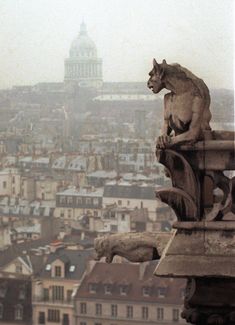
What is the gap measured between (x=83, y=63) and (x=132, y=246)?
6.89m

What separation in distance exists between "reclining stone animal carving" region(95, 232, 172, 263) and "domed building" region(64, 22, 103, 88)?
21.9 ft

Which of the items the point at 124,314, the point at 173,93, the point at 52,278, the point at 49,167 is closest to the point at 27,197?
the point at 49,167

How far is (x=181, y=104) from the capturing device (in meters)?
1.50

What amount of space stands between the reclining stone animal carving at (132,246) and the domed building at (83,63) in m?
6.68

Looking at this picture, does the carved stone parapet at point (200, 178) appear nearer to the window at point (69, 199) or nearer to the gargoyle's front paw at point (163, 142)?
the gargoyle's front paw at point (163, 142)

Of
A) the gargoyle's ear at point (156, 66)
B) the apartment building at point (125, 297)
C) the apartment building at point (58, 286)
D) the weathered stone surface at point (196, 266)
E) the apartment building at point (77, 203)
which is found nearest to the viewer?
the weathered stone surface at point (196, 266)

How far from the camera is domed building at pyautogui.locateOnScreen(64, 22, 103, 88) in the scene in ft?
27.1

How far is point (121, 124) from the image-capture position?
356 inches

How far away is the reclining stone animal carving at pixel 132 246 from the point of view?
154cm

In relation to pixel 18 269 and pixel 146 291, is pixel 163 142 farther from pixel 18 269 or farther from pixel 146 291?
pixel 18 269

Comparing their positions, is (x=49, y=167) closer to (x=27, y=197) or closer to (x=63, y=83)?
(x=27, y=197)

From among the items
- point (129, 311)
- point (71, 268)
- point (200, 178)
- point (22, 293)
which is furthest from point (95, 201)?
point (200, 178)

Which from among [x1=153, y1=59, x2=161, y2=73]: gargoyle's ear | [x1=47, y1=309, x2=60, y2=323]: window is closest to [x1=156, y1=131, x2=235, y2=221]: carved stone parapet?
[x1=153, y1=59, x2=161, y2=73]: gargoyle's ear

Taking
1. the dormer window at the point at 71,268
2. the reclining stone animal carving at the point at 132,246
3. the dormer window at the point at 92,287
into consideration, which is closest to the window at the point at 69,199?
the dormer window at the point at 71,268
